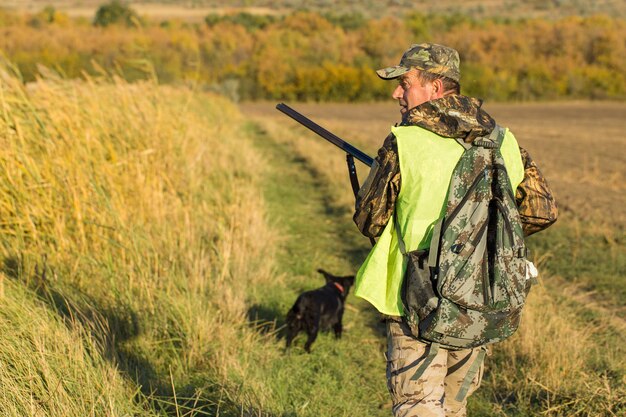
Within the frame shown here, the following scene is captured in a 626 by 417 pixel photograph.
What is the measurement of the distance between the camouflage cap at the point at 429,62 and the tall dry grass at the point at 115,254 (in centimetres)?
175

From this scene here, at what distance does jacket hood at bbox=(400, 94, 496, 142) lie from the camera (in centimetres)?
295

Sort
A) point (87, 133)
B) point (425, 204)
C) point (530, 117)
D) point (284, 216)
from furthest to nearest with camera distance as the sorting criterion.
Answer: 1. point (530, 117)
2. point (284, 216)
3. point (87, 133)
4. point (425, 204)

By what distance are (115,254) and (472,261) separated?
369 centimetres

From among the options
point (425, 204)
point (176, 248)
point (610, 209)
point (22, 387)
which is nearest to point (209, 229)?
point (176, 248)

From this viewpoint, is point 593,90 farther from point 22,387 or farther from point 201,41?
point 22,387

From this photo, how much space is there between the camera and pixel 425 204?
295 centimetres

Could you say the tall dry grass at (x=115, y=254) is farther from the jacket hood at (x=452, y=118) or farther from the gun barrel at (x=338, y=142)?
the jacket hood at (x=452, y=118)

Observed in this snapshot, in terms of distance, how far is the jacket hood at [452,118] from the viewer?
116 inches

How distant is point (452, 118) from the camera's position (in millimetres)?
2961

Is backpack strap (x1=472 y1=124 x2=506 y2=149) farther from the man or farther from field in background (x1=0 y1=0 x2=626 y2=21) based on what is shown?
field in background (x1=0 y1=0 x2=626 y2=21)

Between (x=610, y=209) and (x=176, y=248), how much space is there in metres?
7.36

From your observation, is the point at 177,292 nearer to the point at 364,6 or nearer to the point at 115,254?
the point at 115,254

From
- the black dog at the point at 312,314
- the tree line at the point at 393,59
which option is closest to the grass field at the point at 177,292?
the black dog at the point at 312,314

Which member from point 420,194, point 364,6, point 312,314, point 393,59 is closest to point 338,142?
point 420,194
